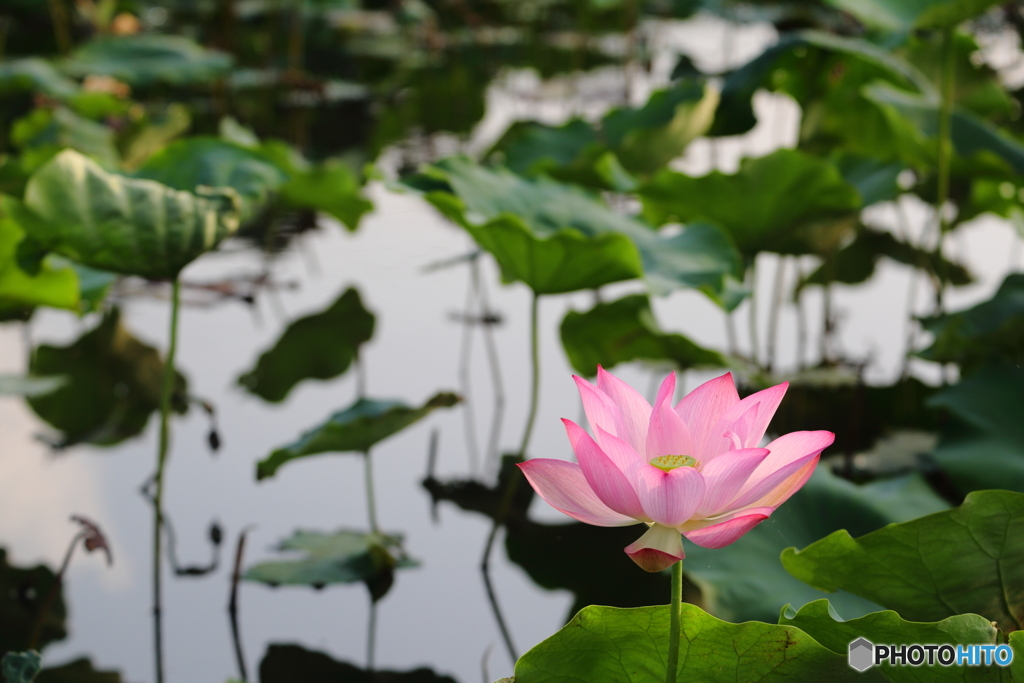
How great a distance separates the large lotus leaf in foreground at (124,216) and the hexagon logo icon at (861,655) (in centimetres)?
64

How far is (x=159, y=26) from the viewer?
179 inches

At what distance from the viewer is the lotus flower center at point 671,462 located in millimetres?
409

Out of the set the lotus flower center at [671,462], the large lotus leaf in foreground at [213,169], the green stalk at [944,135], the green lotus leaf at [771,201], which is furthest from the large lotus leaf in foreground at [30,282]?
the green stalk at [944,135]

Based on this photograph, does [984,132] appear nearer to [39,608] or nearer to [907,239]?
[907,239]

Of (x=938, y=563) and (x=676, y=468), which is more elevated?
(x=676, y=468)

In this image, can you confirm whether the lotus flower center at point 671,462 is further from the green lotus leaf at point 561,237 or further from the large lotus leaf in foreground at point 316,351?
the large lotus leaf in foreground at point 316,351

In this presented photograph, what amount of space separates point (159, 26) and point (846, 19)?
338 cm

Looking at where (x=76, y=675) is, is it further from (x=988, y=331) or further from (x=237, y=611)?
(x=988, y=331)

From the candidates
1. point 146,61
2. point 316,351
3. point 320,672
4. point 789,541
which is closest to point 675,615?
point 789,541

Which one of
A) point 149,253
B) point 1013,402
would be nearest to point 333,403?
point 149,253

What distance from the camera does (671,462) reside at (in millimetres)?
412

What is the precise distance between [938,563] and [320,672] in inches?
20.6

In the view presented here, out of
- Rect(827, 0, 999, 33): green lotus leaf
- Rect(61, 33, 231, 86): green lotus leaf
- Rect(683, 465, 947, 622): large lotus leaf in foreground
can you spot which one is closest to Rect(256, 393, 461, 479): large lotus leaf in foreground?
Rect(683, 465, 947, 622): large lotus leaf in foreground

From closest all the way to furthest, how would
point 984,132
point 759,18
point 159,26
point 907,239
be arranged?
point 984,132 < point 907,239 < point 759,18 < point 159,26
